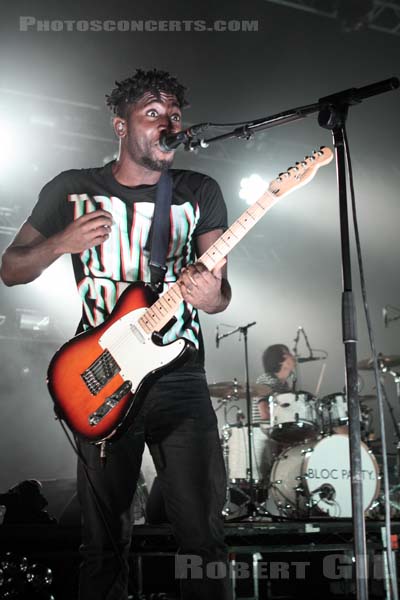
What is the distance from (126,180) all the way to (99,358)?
3.02ft

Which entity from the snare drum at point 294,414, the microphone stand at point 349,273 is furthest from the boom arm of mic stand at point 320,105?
the snare drum at point 294,414

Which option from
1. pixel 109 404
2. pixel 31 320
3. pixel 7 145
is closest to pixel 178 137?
pixel 109 404

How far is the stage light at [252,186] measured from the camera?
9641 millimetres

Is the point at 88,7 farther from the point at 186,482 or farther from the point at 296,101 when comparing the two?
the point at 186,482

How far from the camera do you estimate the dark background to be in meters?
7.11

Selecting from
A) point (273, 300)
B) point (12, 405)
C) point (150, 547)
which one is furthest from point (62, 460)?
point (150, 547)

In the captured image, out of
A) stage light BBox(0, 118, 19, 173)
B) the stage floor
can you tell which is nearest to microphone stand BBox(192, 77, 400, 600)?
the stage floor

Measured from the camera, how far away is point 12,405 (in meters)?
10.3

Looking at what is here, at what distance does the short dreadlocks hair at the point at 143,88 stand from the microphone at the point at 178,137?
14.6 inches

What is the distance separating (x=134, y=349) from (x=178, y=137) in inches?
37.5

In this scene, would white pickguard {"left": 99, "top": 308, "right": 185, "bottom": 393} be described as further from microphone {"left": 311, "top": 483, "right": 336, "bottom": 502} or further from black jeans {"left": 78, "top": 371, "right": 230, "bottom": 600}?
microphone {"left": 311, "top": 483, "right": 336, "bottom": 502}

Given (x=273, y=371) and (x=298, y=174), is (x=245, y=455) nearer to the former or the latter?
(x=273, y=371)

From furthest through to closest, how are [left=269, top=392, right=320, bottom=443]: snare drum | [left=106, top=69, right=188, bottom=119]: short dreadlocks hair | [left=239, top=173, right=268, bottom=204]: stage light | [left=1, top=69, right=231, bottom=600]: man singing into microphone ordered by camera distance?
[left=239, top=173, right=268, bottom=204]: stage light, [left=269, top=392, right=320, bottom=443]: snare drum, [left=106, top=69, right=188, bottom=119]: short dreadlocks hair, [left=1, top=69, right=231, bottom=600]: man singing into microphone

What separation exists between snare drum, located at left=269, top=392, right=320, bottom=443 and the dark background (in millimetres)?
3377
